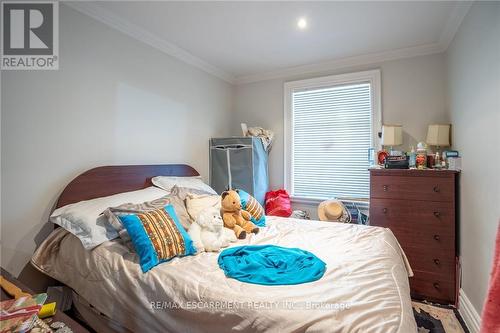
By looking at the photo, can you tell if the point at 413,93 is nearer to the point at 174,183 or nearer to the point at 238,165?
the point at 238,165

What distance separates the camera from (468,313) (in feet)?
6.44

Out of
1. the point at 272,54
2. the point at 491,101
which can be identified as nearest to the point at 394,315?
the point at 491,101

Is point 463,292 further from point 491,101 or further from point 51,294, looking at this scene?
point 51,294

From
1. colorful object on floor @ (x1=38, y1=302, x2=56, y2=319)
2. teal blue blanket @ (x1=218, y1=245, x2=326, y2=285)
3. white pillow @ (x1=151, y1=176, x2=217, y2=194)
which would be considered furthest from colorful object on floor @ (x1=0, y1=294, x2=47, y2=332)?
white pillow @ (x1=151, y1=176, x2=217, y2=194)

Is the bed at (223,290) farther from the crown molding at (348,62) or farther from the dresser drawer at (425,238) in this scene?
the crown molding at (348,62)

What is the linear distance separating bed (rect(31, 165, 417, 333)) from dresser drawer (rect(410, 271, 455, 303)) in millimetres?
878

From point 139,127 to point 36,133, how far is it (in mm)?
814

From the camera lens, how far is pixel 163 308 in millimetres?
1236

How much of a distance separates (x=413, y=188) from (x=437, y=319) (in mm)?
1094

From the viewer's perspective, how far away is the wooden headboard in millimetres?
1839

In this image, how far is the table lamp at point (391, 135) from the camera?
2674 millimetres

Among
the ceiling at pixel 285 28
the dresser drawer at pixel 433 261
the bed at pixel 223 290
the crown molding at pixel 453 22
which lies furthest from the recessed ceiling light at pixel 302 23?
the dresser drawer at pixel 433 261

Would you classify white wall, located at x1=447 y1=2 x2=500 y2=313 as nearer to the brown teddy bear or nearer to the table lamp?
the table lamp

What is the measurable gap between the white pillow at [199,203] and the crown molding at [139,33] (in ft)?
5.23
